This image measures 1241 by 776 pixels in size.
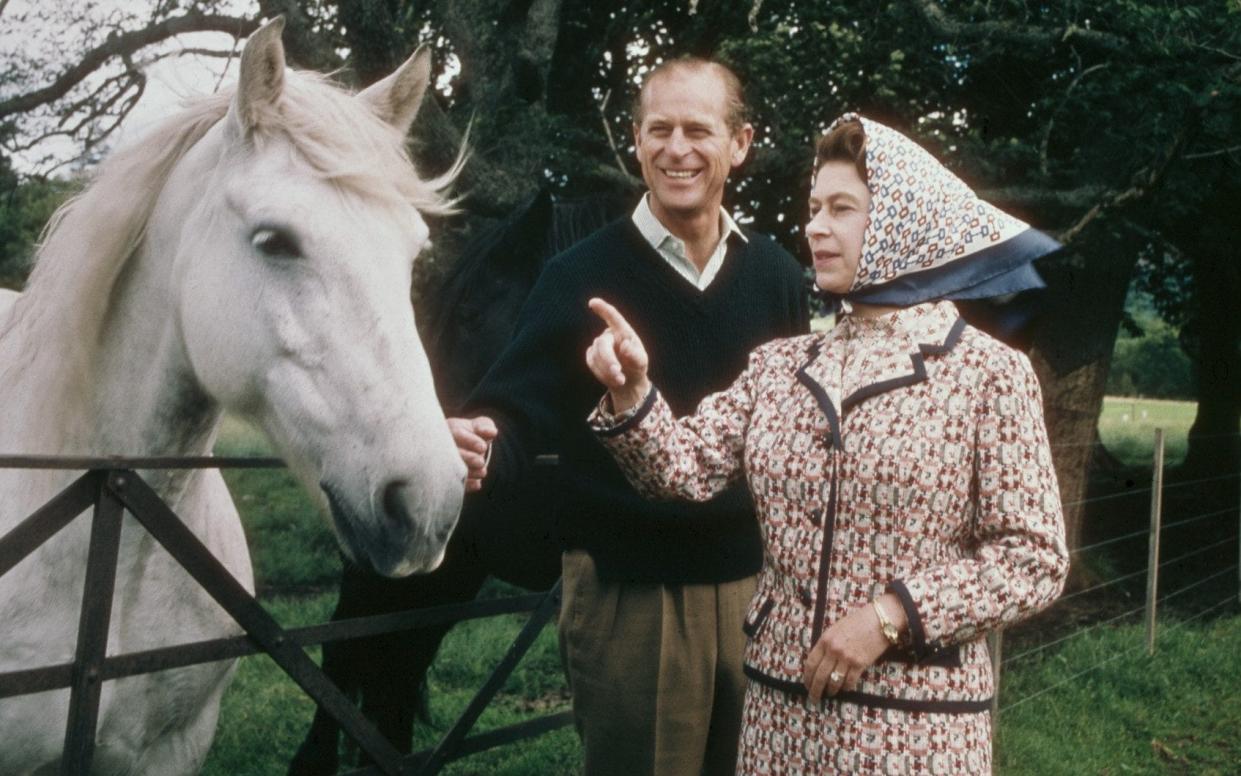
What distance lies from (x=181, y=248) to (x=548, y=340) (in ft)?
2.61

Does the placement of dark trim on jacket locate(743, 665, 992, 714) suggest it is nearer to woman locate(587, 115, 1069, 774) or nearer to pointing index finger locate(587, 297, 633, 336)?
woman locate(587, 115, 1069, 774)

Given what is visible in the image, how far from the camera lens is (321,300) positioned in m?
1.90

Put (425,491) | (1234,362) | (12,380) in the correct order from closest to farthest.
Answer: (425,491) → (12,380) → (1234,362)

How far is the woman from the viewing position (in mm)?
1732

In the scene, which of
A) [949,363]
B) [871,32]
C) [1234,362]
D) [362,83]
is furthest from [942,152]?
[1234,362]

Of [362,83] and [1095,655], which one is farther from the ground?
[362,83]

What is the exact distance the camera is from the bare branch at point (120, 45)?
887 centimetres

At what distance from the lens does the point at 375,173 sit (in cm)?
201

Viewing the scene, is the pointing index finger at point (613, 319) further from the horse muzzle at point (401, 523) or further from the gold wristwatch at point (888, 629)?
the gold wristwatch at point (888, 629)

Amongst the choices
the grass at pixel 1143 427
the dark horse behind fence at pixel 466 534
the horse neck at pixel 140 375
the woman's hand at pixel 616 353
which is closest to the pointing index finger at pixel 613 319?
the woman's hand at pixel 616 353

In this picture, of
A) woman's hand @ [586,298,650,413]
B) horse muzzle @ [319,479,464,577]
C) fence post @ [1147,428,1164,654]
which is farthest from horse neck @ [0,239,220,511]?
fence post @ [1147,428,1164,654]

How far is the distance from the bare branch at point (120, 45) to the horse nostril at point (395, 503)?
8.10m

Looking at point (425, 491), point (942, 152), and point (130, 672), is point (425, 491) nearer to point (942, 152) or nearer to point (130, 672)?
point (130, 672)

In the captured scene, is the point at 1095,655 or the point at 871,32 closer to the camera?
the point at 1095,655
